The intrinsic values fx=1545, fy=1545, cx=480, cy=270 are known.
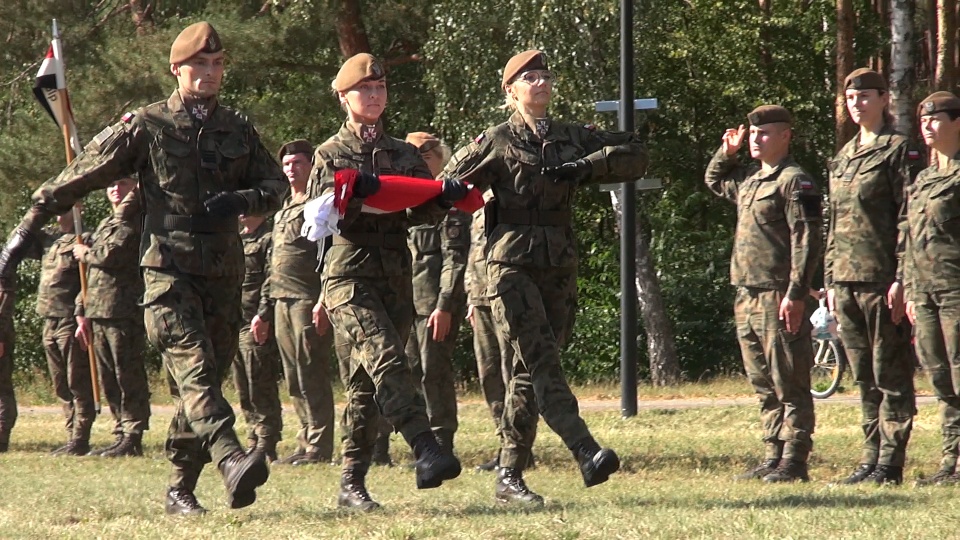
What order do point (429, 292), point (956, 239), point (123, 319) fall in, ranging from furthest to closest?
point (123, 319) → point (429, 292) → point (956, 239)

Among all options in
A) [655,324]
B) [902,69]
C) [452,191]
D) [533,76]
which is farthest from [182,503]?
[655,324]

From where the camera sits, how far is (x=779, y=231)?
10.1 meters

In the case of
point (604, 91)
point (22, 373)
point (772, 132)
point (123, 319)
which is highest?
point (604, 91)

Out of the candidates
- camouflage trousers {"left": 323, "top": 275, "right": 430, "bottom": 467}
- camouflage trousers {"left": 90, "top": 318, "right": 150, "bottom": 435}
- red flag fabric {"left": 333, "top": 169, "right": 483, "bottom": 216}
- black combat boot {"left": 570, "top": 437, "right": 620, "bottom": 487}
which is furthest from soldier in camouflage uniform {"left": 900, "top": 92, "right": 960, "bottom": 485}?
camouflage trousers {"left": 90, "top": 318, "right": 150, "bottom": 435}

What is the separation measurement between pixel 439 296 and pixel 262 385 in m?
2.15

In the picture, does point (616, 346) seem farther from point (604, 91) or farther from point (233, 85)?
point (233, 85)

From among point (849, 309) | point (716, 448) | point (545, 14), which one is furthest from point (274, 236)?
point (545, 14)

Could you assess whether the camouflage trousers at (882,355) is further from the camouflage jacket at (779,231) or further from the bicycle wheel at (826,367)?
the bicycle wheel at (826,367)

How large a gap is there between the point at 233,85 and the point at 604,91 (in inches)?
262

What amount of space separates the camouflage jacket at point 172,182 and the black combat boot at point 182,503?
3.38 feet

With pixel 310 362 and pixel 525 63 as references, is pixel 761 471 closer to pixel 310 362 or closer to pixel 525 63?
pixel 525 63

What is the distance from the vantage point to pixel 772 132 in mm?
10180

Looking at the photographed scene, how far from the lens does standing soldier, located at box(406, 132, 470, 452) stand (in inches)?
448

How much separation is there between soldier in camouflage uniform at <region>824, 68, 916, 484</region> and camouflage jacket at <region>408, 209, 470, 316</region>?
2.94m
